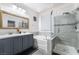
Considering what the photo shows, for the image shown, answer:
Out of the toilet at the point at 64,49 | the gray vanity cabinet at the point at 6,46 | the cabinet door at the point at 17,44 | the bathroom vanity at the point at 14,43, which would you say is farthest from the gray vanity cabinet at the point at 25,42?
Result: the toilet at the point at 64,49

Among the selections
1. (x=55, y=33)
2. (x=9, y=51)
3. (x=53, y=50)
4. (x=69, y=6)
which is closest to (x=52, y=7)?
(x=69, y=6)

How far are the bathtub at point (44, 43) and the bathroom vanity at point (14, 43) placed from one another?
213 millimetres

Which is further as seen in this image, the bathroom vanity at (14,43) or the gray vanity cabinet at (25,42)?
→ the gray vanity cabinet at (25,42)

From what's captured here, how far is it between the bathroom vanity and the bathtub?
0.21 m

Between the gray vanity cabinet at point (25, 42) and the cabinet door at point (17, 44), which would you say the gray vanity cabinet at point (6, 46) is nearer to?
the cabinet door at point (17, 44)

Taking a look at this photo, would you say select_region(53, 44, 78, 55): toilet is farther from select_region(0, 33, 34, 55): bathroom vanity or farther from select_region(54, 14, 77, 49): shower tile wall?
select_region(0, 33, 34, 55): bathroom vanity

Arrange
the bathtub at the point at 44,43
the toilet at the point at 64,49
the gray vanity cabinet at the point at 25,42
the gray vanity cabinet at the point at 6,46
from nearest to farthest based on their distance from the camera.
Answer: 1. the gray vanity cabinet at the point at 6,46
2. the toilet at the point at 64,49
3. the bathtub at the point at 44,43
4. the gray vanity cabinet at the point at 25,42

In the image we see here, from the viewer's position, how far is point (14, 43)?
1645 mm

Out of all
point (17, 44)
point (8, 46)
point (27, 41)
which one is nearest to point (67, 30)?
point (27, 41)

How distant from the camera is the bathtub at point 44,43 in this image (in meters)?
1.63

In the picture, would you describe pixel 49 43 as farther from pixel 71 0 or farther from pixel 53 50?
pixel 71 0

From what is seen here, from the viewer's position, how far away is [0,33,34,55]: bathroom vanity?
4.62 feet

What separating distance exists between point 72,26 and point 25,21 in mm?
1296

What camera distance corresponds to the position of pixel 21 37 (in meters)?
1.87
